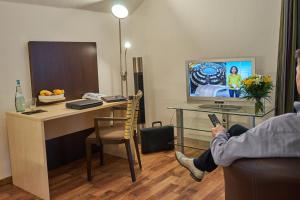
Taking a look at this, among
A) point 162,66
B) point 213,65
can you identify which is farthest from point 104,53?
point 213,65

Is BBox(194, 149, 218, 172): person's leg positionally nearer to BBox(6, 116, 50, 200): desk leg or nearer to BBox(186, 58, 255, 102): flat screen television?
BBox(186, 58, 255, 102): flat screen television

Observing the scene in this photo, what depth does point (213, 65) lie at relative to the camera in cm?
334

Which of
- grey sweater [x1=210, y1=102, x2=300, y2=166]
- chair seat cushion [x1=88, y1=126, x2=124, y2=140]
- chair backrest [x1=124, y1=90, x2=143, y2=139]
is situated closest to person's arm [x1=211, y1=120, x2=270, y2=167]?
grey sweater [x1=210, y1=102, x2=300, y2=166]

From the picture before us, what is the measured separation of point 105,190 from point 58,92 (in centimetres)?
113

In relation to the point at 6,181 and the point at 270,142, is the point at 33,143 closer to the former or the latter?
the point at 6,181

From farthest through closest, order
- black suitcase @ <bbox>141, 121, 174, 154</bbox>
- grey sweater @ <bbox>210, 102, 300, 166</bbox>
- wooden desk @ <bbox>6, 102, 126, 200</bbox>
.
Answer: black suitcase @ <bbox>141, 121, 174, 154</bbox> → wooden desk @ <bbox>6, 102, 126, 200</bbox> → grey sweater @ <bbox>210, 102, 300, 166</bbox>

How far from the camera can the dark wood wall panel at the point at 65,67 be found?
3.12 meters

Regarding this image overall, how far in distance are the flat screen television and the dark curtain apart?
30 cm

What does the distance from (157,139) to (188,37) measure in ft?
4.20

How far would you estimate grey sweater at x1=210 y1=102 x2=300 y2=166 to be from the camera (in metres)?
1.42

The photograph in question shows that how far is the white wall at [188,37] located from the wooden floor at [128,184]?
3.19 feet

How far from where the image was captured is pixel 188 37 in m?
3.75


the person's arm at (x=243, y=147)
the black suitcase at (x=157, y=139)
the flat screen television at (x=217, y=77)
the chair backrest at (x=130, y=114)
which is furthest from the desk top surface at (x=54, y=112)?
the person's arm at (x=243, y=147)

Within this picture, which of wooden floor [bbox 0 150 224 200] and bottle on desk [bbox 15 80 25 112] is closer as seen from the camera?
wooden floor [bbox 0 150 224 200]
